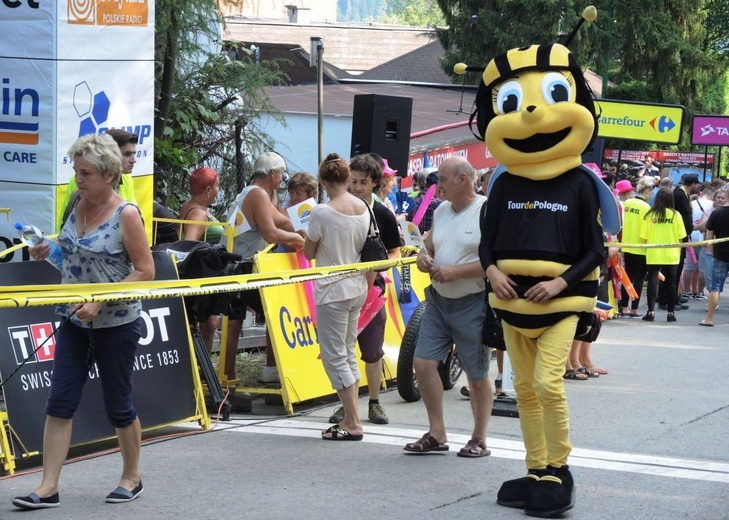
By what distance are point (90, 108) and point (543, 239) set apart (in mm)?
4431

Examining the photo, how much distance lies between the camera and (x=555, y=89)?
588cm

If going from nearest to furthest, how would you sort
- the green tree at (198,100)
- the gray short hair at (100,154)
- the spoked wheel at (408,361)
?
the gray short hair at (100,154), the spoked wheel at (408,361), the green tree at (198,100)

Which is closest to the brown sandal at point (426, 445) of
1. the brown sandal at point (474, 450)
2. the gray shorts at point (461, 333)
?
the brown sandal at point (474, 450)

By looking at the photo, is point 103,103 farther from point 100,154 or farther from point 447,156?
point 447,156

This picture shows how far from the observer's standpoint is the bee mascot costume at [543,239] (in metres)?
5.66

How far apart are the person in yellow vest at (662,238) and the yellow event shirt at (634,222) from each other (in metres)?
0.07

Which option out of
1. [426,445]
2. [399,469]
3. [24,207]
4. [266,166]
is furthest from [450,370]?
[24,207]

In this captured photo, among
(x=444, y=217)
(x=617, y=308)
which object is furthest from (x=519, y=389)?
(x=617, y=308)

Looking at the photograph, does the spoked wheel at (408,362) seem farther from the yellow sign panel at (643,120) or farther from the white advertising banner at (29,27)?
the yellow sign panel at (643,120)

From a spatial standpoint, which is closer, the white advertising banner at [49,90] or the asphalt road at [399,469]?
the asphalt road at [399,469]

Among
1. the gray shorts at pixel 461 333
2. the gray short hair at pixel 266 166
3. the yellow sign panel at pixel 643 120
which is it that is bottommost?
the gray shorts at pixel 461 333

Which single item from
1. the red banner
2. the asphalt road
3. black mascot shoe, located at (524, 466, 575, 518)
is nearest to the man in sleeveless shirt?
the asphalt road

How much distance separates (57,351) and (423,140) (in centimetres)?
1798

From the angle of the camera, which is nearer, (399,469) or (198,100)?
(399,469)
